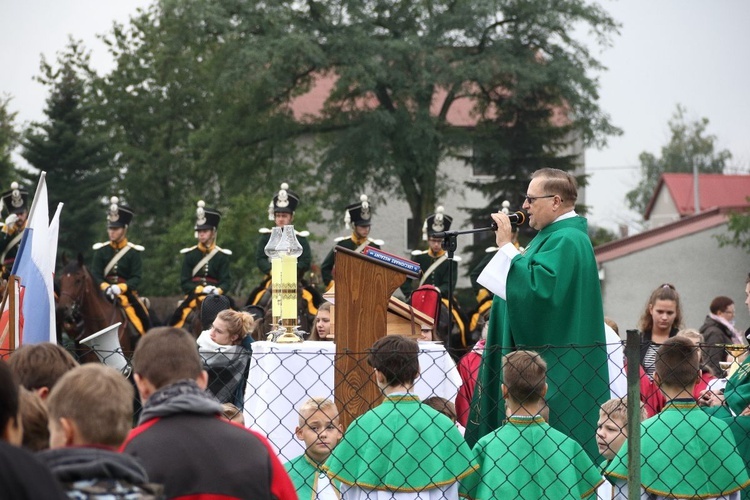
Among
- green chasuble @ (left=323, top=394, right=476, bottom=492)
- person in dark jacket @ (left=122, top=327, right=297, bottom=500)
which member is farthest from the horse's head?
person in dark jacket @ (left=122, top=327, right=297, bottom=500)

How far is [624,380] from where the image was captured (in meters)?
7.36

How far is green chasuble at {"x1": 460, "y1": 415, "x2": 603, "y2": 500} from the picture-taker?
5.54 metres

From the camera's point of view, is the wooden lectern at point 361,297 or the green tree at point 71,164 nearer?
the wooden lectern at point 361,297

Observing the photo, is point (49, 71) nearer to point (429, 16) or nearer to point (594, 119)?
point (429, 16)

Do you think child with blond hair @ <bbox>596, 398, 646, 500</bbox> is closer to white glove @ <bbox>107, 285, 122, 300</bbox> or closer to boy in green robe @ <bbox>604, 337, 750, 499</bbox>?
boy in green robe @ <bbox>604, 337, 750, 499</bbox>

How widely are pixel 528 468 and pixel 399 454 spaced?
58 cm

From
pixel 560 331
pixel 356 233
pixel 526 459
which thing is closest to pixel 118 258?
pixel 356 233

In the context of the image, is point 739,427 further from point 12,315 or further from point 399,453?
point 12,315

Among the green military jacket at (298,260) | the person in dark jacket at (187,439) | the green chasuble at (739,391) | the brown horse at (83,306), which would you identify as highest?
the person in dark jacket at (187,439)

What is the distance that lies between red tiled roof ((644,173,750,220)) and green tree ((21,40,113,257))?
30.4 meters

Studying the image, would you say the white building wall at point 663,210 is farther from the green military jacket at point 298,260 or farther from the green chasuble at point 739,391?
the green chasuble at point 739,391

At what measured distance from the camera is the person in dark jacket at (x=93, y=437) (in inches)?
133

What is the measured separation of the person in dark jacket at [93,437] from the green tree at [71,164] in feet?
102

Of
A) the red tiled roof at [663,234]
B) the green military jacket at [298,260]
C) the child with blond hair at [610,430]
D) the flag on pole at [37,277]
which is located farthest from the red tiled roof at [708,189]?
the flag on pole at [37,277]
